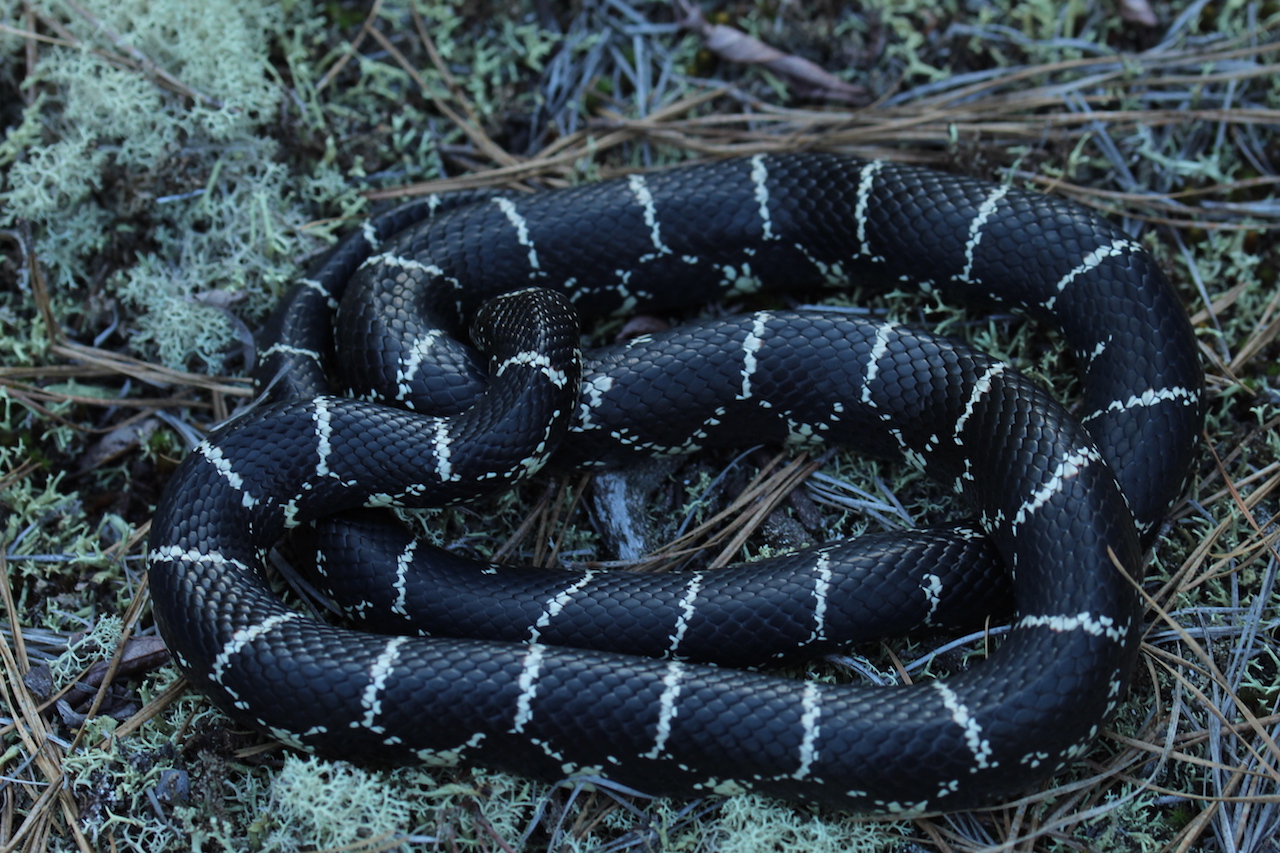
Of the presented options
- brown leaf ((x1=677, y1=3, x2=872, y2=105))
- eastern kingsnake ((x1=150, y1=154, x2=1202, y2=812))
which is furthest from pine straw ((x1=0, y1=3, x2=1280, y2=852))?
eastern kingsnake ((x1=150, y1=154, x2=1202, y2=812))

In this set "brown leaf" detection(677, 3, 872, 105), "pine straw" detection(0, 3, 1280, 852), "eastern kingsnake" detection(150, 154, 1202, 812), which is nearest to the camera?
"eastern kingsnake" detection(150, 154, 1202, 812)

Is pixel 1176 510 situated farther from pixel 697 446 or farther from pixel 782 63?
pixel 782 63

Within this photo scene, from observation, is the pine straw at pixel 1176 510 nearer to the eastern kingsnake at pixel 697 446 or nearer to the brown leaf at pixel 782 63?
the brown leaf at pixel 782 63

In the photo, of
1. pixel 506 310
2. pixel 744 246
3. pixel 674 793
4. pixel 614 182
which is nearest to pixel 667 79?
pixel 614 182

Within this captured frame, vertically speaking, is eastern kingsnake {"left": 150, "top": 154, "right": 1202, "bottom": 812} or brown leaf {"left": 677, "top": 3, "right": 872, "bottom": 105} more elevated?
brown leaf {"left": 677, "top": 3, "right": 872, "bottom": 105}

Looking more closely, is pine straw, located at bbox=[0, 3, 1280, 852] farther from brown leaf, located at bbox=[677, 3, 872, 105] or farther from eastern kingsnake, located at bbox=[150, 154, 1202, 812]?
eastern kingsnake, located at bbox=[150, 154, 1202, 812]

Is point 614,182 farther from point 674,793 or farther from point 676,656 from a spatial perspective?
point 674,793

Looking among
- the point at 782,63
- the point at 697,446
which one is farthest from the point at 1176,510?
the point at 782,63

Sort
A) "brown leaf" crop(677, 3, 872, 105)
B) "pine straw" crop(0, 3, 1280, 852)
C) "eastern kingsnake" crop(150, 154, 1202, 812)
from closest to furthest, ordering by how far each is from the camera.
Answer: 1. "eastern kingsnake" crop(150, 154, 1202, 812)
2. "pine straw" crop(0, 3, 1280, 852)
3. "brown leaf" crop(677, 3, 872, 105)
